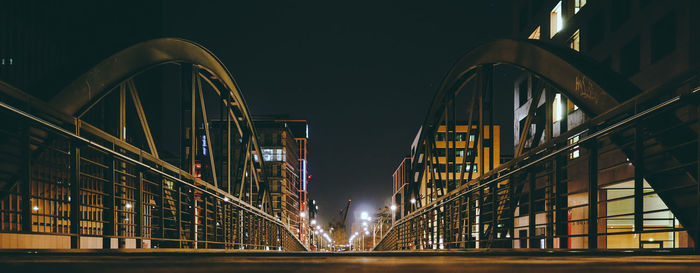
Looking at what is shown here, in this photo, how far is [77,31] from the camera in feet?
199

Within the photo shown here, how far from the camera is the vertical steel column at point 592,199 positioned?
4688 millimetres

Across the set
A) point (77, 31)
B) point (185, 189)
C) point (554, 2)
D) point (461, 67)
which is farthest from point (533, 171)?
point (77, 31)

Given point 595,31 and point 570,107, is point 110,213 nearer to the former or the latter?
point 595,31

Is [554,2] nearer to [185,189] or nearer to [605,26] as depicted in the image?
[605,26]

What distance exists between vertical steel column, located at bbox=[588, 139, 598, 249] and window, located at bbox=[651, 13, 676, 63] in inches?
595

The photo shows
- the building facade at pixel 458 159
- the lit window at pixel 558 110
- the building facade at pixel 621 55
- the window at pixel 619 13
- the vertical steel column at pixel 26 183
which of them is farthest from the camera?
Answer: the lit window at pixel 558 110

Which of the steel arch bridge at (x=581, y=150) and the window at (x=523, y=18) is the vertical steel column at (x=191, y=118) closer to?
the steel arch bridge at (x=581, y=150)

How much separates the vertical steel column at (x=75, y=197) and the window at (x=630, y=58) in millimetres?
19985

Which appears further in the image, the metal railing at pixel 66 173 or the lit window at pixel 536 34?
the lit window at pixel 536 34

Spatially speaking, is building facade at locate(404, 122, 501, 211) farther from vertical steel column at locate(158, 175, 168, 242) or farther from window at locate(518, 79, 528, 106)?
vertical steel column at locate(158, 175, 168, 242)

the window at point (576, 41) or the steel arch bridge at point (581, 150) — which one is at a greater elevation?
the window at point (576, 41)

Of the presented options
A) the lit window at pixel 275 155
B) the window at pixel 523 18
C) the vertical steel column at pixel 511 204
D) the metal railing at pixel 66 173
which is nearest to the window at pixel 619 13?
the window at pixel 523 18

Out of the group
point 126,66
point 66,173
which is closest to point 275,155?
point 126,66

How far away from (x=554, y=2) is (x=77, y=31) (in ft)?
179
